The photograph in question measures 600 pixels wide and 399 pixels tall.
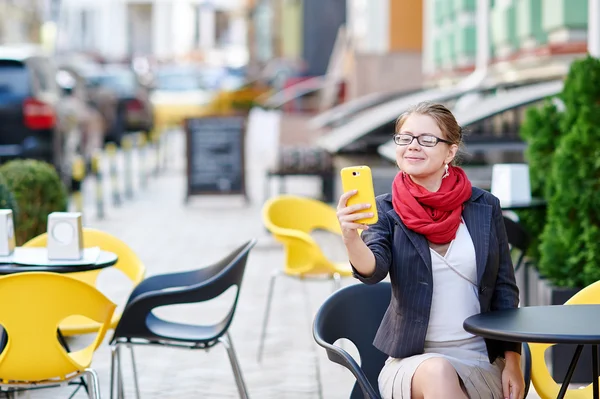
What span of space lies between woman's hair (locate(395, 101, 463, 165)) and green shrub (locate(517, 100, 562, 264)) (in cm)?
320

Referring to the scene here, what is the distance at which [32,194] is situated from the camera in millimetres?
7266

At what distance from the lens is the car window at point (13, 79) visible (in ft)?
45.4

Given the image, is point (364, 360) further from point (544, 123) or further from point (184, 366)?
point (544, 123)

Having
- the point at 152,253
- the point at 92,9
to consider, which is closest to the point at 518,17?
the point at 152,253

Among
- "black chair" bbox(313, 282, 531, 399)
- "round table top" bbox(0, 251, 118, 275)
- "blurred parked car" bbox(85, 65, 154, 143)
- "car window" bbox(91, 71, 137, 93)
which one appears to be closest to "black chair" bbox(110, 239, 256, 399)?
"round table top" bbox(0, 251, 118, 275)

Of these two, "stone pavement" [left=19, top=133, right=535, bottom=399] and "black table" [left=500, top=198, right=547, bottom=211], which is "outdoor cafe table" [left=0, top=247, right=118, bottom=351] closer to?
"stone pavement" [left=19, top=133, right=535, bottom=399]

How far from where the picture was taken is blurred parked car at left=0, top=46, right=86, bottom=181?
44.9 feet

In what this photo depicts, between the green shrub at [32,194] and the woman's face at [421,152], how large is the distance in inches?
150

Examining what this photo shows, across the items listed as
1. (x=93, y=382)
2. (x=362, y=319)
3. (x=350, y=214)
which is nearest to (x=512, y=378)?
(x=362, y=319)

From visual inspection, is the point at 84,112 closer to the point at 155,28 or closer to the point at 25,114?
the point at 25,114

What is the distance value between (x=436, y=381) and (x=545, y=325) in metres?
0.35

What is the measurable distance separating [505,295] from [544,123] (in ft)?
11.0

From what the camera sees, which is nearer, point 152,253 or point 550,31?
point 550,31

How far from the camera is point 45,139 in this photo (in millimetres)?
14086
